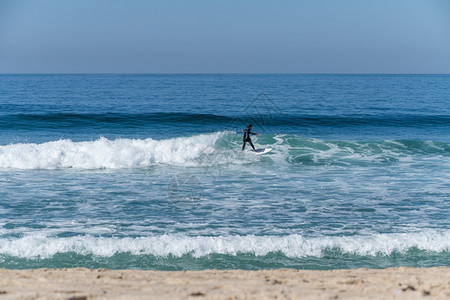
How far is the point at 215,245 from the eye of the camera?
8484mm

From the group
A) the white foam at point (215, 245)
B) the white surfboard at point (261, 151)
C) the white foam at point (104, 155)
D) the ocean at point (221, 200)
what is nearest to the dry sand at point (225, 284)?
the ocean at point (221, 200)

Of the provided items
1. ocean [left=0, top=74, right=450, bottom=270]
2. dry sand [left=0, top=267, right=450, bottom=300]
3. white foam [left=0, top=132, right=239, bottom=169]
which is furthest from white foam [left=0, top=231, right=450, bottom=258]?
white foam [left=0, top=132, right=239, bottom=169]

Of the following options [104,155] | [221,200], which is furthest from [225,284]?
[104,155]

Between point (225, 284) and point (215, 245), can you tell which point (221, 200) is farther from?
point (225, 284)

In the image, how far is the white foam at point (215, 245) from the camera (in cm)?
827

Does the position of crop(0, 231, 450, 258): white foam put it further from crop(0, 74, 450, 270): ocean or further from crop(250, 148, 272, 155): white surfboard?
crop(250, 148, 272, 155): white surfboard

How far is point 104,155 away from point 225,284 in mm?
13037

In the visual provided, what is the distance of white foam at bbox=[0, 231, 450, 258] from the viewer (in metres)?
8.27

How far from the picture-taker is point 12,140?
22.9m

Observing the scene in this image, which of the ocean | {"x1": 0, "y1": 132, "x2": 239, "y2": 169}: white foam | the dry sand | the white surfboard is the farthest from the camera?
the white surfboard

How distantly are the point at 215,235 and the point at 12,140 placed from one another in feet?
58.4

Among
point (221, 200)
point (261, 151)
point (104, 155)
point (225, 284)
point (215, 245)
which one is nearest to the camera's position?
point (225, 284)

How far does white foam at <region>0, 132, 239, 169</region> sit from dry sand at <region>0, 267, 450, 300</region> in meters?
10.9

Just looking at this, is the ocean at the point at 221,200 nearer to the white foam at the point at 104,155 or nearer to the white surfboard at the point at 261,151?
the white foam at the point at 104,155
